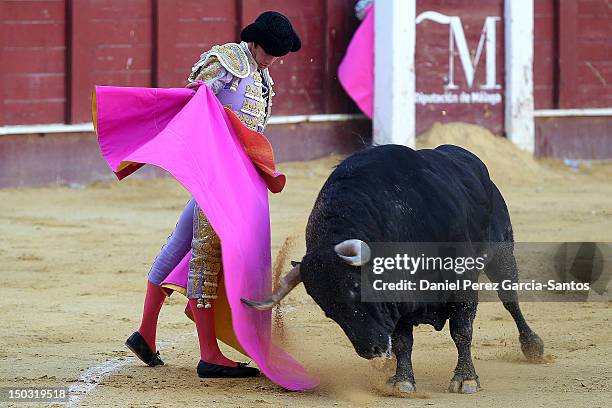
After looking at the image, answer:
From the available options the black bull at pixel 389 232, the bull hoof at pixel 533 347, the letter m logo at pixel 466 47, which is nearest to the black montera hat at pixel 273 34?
the black bull at pixel 389 232

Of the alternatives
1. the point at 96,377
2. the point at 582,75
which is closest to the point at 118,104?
the point at 96,377

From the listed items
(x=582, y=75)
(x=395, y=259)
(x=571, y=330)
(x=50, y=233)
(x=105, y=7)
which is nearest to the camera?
(x=395, y=259)

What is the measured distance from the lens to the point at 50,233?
674cm

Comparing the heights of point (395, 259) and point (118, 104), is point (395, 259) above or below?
below

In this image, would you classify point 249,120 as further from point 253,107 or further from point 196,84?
point 196,84

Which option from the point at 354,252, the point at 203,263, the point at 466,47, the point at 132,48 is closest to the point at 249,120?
the point at 203,263

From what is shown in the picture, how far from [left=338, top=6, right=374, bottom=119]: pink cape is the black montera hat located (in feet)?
19.0

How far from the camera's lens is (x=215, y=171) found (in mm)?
3670

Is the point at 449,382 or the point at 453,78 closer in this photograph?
the point at 449,382

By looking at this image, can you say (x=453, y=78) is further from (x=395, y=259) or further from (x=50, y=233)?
(x=395, y=259)

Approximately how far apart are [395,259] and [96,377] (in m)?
0.97

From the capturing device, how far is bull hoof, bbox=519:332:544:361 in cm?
415

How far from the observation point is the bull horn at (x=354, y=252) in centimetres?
329

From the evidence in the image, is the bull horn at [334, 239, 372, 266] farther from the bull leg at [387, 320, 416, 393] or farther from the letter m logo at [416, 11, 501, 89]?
the letter m logo at [416, 11, 501, 89]
